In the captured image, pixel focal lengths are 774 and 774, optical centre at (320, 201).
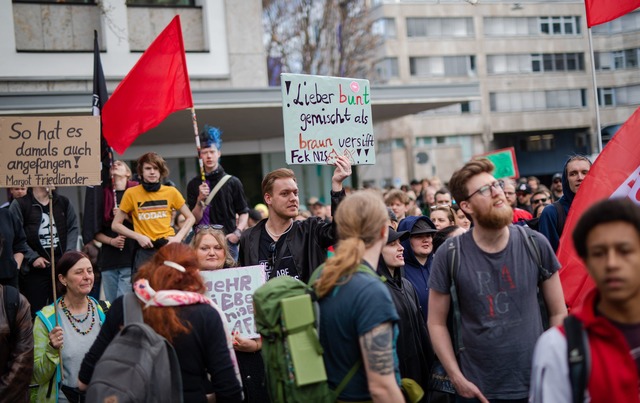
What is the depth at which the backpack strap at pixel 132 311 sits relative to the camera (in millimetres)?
4223

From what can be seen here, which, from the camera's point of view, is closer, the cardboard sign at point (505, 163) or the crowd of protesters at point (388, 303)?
the crowd of protesters at point (388, 303)

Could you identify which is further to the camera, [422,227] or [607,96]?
[607,96]

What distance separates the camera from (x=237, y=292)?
5.86 metres

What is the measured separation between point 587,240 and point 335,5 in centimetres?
2432

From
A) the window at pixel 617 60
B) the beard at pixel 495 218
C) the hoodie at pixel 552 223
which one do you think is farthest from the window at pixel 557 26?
the beard at pixel 495 218

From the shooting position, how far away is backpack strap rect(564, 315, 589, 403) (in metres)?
2.94

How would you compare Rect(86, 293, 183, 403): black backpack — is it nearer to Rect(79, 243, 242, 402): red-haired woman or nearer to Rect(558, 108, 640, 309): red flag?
Rect(79, 243, 242, 402): red-haired woman

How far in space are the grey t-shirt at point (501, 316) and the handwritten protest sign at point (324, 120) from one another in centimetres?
221

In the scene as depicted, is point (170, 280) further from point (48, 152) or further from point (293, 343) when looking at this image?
point (48, 152)

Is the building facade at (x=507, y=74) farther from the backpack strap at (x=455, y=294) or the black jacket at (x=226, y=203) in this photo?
the backpack strap at (x=455, y=294)

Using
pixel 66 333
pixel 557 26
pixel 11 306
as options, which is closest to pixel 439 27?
pixel 557 26

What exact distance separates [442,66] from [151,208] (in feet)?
165

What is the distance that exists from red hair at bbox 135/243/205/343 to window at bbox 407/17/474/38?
175 ft

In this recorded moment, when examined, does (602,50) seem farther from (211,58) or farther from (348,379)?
(348,379)
